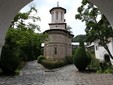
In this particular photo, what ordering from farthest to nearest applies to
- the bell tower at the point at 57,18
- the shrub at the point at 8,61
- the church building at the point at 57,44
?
the bell tower at the point at 57,18 < the church building at the point at 57,44 < the shrub at the point at 8,61

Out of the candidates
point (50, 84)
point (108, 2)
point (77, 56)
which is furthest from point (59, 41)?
point (108, 2)

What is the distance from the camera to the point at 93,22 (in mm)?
18781

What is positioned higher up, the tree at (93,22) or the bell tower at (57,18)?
the bell tower at (57,18)

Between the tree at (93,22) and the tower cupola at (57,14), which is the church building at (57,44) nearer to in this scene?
the tower cupola at (57,14)

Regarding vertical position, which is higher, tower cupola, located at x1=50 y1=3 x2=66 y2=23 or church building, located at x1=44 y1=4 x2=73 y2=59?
tower cupola, located at x1=50 y1=3 x2=66 y2=23

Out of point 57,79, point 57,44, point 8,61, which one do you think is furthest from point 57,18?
point 57,79

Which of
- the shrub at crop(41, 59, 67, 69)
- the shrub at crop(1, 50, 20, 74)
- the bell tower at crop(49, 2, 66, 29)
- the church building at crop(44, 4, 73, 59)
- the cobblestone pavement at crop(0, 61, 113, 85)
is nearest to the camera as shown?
the cobblestone pavement at crop(0, 61, 113, 85)

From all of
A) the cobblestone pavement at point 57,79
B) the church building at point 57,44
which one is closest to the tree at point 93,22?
the cobblestone pavement at point 57,79

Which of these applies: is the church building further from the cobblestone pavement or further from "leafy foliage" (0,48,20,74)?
the cobblestone pavement

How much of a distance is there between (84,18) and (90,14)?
0.69 metres

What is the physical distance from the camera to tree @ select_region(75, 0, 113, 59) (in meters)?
18.0

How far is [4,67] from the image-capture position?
16531 millimetres

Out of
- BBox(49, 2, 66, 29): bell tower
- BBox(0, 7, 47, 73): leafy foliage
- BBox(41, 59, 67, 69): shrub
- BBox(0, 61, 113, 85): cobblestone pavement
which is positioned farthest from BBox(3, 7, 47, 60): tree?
BBox(49, 2, 66, 29): bell tower

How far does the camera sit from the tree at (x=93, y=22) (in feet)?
59.1
